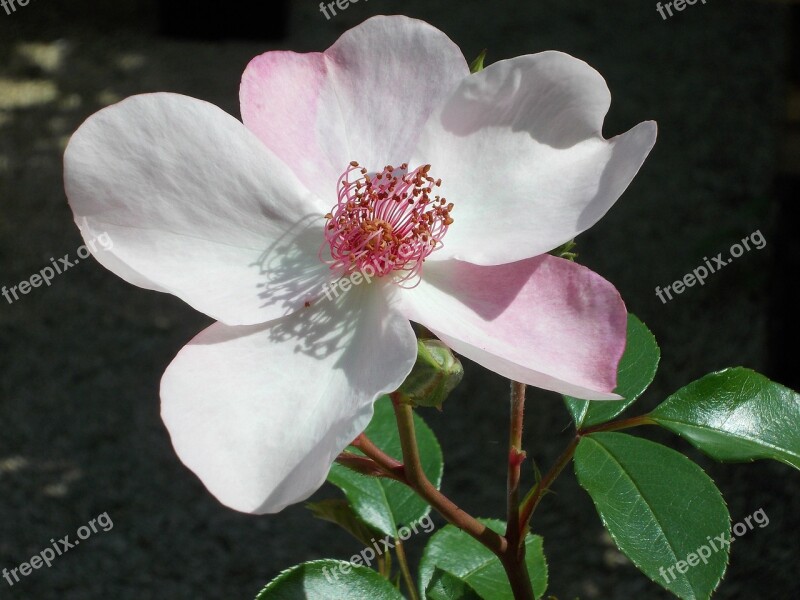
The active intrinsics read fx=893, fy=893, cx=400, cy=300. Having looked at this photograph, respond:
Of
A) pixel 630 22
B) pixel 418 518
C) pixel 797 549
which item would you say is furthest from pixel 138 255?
pixel 630 22

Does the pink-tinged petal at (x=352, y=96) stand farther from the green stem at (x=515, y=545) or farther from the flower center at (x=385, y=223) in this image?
the green stem at (x=515, y=545)

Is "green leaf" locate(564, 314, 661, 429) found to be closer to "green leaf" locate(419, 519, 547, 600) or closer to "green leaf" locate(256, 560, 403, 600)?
"green leaf" locate(419, 519, 547, 600)

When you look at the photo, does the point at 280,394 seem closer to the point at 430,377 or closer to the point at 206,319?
the point at 430,377

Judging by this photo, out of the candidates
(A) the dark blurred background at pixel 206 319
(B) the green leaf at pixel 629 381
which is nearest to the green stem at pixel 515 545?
(B) the green leaf at pixel 629 381

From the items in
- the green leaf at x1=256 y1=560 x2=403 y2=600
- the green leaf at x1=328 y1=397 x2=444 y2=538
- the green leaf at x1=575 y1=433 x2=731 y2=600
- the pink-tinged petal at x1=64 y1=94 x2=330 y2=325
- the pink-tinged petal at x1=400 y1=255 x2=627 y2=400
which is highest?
the pink-tinged petal at x1=64 y1=94 x2=330 y2=325

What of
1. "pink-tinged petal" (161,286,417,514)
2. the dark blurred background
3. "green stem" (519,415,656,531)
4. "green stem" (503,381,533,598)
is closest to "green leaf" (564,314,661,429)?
"green stem" (519,415,656,531)

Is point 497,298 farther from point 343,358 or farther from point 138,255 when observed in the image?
point 138,255
